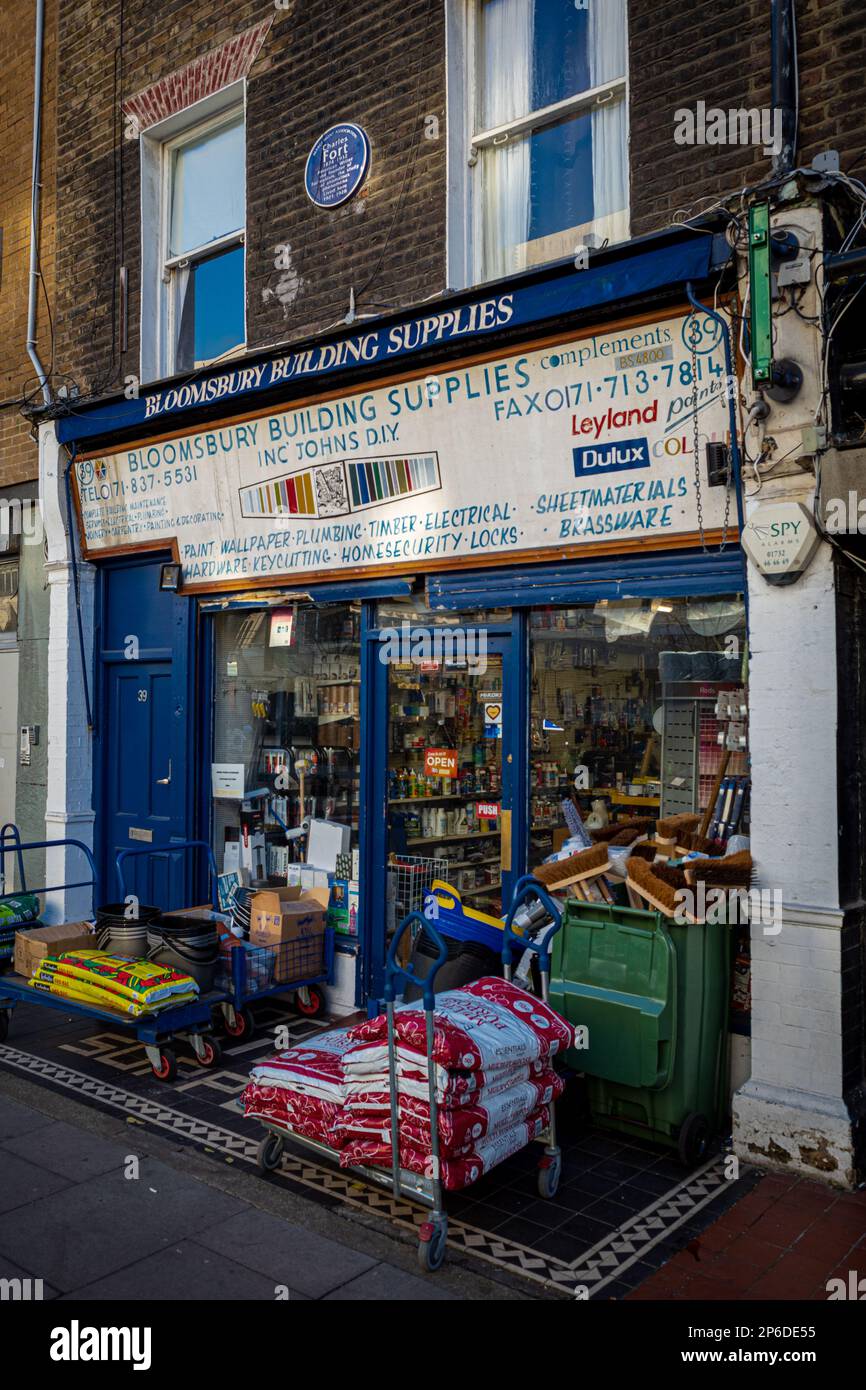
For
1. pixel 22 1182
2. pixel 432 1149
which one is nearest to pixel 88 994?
pixel 22 1182

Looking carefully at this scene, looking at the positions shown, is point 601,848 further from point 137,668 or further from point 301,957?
point 137,668

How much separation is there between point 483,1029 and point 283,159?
22.3 feet

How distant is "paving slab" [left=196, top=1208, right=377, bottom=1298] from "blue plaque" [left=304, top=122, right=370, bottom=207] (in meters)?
6.69

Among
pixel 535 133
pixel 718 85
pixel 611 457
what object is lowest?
pixel 611 457

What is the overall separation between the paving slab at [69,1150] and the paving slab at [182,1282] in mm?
981

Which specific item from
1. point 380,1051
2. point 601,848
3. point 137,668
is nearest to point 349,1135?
point 380,1051

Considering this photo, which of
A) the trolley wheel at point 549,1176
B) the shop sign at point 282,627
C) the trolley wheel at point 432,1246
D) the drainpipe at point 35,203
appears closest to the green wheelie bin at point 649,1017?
the trolley wheel at point 549,1176

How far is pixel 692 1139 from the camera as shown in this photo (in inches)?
202

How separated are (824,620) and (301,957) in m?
4.30

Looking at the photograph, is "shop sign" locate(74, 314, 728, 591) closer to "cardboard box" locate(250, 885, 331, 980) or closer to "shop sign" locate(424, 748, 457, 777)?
"shop sign" locate(424, 748, 457, 777)

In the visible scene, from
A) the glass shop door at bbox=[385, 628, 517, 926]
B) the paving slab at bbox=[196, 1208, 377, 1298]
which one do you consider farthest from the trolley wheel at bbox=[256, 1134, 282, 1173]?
the glass shop door at bbox=[385, 628, 517, 926]

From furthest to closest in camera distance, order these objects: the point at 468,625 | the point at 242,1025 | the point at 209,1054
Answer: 1. the point at 468,625
2. the point at 242,1025
3. the point at 209,1054

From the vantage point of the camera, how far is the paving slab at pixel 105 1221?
4.13 meters

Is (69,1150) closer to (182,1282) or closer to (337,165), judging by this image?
(182,1282)
